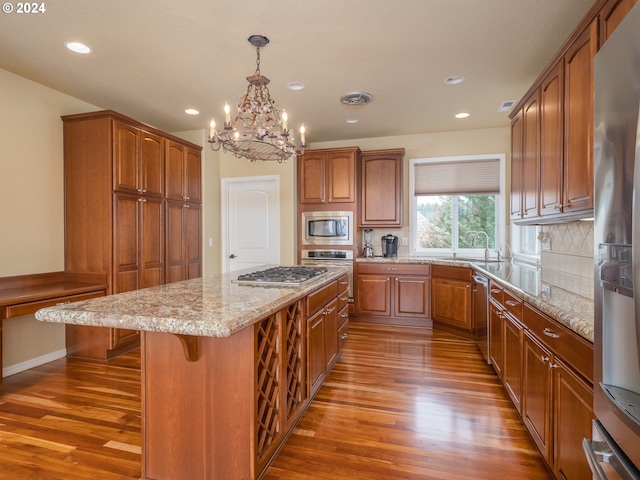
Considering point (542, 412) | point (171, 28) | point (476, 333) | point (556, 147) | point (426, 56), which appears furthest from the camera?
point (476, 333)

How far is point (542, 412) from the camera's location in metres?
1.69

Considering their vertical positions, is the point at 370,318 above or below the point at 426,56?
below

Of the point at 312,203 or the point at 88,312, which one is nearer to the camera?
the point at 88,312

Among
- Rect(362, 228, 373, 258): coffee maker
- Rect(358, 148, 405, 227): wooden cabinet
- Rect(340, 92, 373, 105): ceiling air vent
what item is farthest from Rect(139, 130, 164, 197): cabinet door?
Rect(362, 228, 373, 258): coffee maker

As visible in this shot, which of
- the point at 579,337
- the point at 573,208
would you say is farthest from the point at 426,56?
the point at 579,337

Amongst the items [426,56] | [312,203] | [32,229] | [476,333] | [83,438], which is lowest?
[83,438]

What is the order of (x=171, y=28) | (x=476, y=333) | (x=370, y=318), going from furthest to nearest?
(x=370, y=318) → (x=476, y=333) → (x=171, y=28)

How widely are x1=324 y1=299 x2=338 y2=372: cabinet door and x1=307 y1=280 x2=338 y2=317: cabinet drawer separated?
0.07 metres

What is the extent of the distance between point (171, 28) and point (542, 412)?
3.25m

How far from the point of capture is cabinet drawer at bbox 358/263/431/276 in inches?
173

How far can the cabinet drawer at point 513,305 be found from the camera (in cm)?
206

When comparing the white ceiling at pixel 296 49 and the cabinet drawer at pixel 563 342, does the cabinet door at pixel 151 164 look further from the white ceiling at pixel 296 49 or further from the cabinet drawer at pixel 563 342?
the cabinet drawer at pixel 563 342

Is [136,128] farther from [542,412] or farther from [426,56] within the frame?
[542,412]

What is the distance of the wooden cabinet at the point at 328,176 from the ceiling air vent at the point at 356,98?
97 centimetres
